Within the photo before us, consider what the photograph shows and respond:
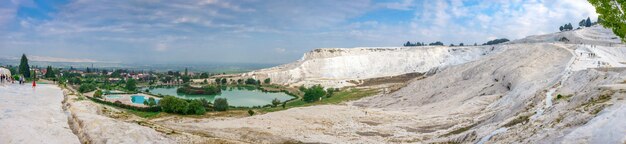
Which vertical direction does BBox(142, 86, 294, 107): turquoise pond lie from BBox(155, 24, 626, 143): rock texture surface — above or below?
below

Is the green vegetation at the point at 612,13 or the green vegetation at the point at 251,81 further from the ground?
the green vegetation at the point at 612,13

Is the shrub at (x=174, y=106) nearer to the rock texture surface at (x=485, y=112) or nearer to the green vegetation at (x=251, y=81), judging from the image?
the rock texture surface at (x=485, y=112)

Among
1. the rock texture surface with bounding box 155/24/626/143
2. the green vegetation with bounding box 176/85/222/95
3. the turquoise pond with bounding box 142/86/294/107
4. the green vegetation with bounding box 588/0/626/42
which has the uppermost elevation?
the green vegetation with bounding box 588/0/626/42

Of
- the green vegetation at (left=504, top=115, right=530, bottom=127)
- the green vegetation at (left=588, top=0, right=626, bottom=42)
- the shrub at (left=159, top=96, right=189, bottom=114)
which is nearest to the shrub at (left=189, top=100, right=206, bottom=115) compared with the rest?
the shrub at (left=159, top=96, right=189, bottom=114)

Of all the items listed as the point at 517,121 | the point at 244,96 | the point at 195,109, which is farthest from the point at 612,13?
the point at 244,96

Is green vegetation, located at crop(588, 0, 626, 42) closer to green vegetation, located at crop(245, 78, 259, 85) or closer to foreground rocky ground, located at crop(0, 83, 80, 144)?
foreground rocky ground, located at crop(0, 83, 80, 144)

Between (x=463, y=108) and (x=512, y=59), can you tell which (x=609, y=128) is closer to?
(x=463, y=108)

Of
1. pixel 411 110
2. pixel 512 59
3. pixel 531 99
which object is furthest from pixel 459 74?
pixel 531 99

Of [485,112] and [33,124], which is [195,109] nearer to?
[33,124]

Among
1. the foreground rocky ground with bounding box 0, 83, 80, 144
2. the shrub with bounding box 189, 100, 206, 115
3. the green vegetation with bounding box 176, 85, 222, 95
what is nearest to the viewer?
the foreground rocky ground with bounding box 0, 83, 80, 144

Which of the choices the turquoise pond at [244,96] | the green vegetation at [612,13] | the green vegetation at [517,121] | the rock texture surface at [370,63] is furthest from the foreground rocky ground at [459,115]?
the rock texture surface at [370,63]

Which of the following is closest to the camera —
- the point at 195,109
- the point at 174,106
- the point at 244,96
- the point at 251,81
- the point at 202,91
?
the point at 174,106
